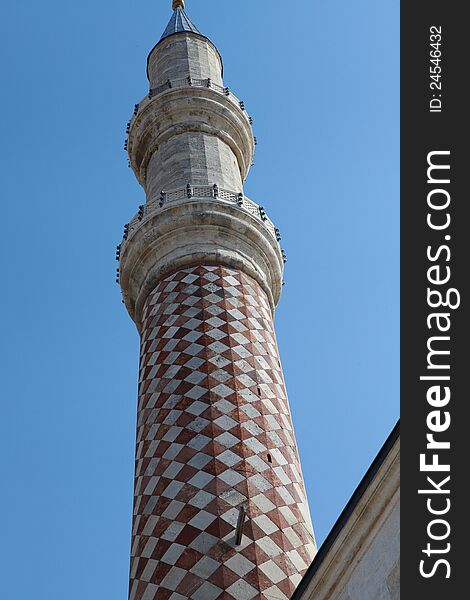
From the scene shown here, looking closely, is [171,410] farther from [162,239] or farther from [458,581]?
[458,581]

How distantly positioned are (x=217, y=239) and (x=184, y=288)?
64cm

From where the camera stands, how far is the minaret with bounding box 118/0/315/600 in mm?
6852

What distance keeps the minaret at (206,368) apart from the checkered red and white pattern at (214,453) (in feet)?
0.03

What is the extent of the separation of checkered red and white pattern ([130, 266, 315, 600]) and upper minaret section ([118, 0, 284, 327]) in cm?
28

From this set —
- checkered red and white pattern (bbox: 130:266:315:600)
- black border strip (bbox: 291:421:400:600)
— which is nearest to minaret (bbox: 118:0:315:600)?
checkered red and white pattern (bbox: 130:266:315:600)

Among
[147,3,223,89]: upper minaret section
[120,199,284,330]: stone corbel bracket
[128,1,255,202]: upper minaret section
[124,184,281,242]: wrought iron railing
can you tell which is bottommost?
[120,199,284,330]: stone corbel bracket

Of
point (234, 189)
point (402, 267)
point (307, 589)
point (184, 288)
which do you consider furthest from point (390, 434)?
point (234, 189)

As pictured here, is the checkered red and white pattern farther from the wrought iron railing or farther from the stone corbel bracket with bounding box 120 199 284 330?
the wrought iron railing

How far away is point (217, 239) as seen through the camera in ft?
30.1

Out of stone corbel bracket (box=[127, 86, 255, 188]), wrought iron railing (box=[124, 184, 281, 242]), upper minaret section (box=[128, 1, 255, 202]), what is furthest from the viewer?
stone corbel bracket (box=[127, 86, 255, 188])

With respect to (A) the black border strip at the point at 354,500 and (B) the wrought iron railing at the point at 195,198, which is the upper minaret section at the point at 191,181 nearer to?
(B) the wrought iron railing at the point at 195,198

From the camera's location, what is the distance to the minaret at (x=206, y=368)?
270 inches

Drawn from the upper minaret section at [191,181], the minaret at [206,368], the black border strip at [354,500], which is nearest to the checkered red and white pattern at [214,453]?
the minaret at [206,368]

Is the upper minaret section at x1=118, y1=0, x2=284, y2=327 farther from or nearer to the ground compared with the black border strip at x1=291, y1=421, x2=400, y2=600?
farther from the ground
